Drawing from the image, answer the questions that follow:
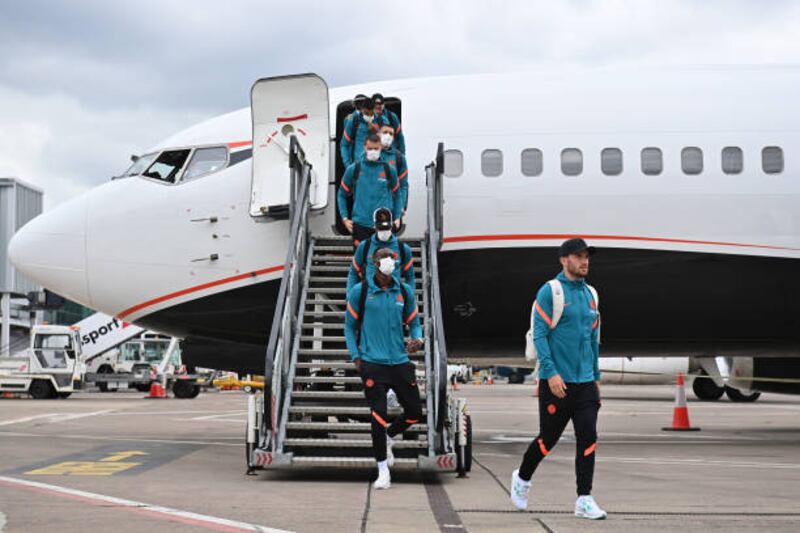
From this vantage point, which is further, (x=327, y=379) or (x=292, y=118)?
(x=292, y=118)

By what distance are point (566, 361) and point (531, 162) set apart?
543cm

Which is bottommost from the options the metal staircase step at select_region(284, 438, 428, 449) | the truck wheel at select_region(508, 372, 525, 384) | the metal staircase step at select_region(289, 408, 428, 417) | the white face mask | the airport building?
the truck wheel at select_region(508, 372, 525, 384)

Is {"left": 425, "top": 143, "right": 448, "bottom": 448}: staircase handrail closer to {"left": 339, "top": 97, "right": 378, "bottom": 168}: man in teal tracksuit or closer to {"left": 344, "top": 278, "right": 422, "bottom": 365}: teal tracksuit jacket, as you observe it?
{"left": 344, "top": 278, "right": 422, "bottom": 365}: teal tracksuit jacket

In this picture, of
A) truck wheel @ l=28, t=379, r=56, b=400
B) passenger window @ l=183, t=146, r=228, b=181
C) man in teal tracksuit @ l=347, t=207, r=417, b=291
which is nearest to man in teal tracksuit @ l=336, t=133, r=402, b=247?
man in teal tracksuit @ l=347, t=207, r=417, b=291

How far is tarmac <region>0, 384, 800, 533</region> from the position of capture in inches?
248

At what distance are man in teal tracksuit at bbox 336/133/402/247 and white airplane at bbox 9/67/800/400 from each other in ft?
3.90

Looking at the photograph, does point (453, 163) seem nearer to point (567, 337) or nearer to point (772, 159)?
point (772, 159)

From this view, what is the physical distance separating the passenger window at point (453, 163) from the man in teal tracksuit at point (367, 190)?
1382 millimetres

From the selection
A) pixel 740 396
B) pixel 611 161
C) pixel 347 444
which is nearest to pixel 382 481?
pixel 347 444

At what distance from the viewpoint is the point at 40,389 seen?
1356 inches

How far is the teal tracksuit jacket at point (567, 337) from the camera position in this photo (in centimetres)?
693

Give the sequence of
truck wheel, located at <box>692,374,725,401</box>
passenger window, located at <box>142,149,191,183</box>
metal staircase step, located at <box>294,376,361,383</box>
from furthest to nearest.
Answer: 1. truck wheel, located at <box>692,374,725,401</box>
2. passenger window, located at <box>142,149,191,183</box>
3. metal staircase step, located at <box>294,376,361,383</box>

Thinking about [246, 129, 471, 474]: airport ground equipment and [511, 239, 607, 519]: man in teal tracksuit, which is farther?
[246, 129, 471, 474]: airport ground equipment

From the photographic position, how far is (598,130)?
12.2 m
